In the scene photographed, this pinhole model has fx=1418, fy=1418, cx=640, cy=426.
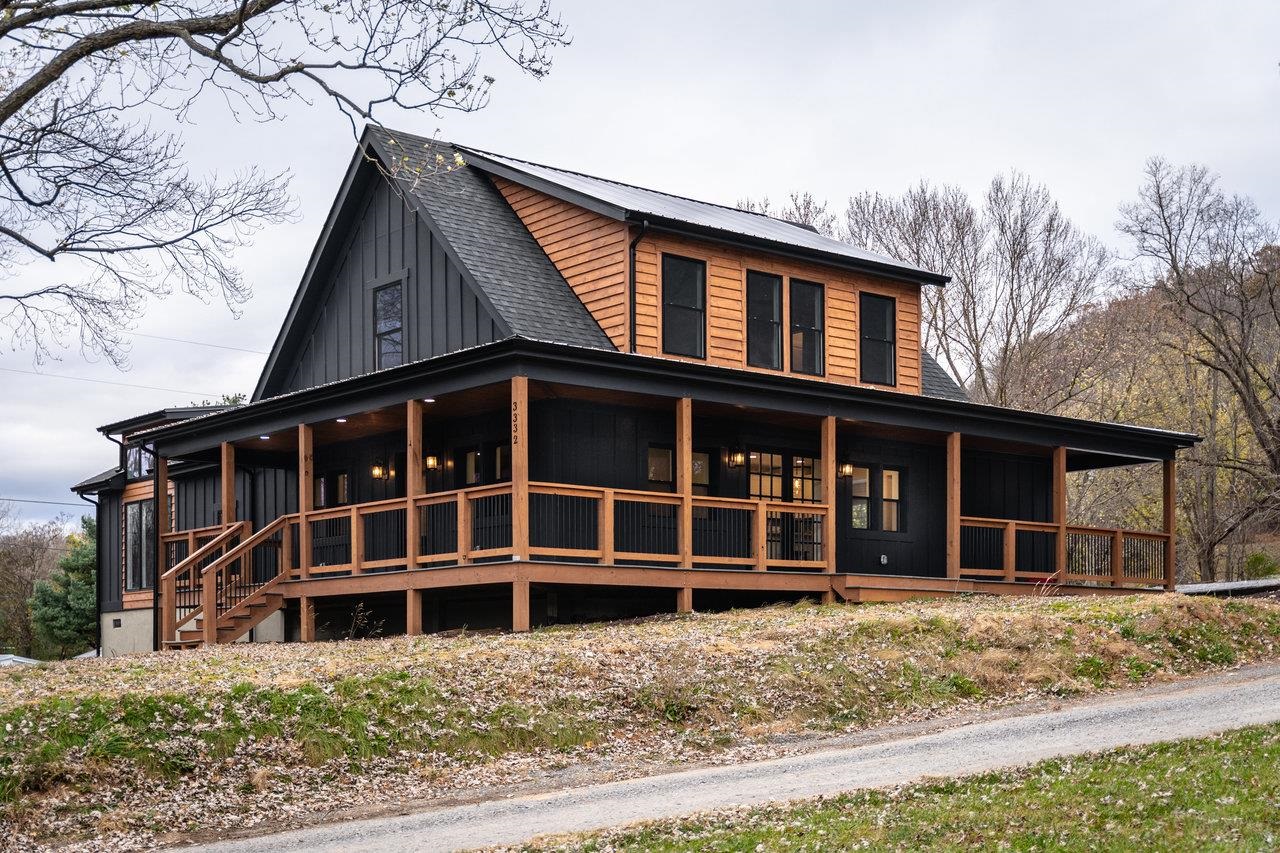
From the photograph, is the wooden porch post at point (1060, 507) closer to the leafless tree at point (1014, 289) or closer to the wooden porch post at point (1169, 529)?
the wooden porch post at point (1169, 529)

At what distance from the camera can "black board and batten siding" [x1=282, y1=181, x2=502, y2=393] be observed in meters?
24.6

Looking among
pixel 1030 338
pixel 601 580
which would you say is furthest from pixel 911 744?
pixel 1030 338

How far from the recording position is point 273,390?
28.7 metres

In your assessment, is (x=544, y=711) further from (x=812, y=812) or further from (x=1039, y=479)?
(x=1039, y=479)

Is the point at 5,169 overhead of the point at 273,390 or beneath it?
overhead

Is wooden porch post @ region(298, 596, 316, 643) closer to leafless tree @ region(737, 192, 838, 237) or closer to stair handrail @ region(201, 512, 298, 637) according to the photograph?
stair handrail @ region(201, 512, 298, 637)

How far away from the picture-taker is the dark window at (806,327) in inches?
1046

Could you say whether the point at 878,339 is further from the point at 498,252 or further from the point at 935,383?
the point at 498,252

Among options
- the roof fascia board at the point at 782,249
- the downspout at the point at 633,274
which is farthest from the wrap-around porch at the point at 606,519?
the roof fascia board at the point at 782,249

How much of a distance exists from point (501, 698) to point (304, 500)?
10164 millimetres

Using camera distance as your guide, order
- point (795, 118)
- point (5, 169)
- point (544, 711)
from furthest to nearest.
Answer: point (795, 118), point (5, 169), point (544, 711)

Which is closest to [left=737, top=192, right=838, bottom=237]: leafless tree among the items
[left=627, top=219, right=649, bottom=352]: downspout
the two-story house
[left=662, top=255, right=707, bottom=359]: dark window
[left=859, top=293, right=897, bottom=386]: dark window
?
the two-story house

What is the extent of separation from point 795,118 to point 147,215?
60.7m

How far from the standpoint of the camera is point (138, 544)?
35062mm
